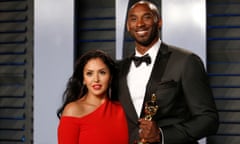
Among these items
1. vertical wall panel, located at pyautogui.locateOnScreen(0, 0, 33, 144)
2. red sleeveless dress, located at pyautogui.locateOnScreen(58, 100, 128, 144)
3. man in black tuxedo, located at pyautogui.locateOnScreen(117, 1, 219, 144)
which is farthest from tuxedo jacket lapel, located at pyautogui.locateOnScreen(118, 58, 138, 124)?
→ vertical wall panel, located at pyautogui.locateOnScreen(0, 0, 33, 144)

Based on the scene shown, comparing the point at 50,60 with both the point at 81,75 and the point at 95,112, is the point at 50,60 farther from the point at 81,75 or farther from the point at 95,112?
the point at 95,112

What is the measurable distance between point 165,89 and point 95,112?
375 mm

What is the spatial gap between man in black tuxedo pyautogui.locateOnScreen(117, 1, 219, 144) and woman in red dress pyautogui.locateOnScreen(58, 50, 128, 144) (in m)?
0.08

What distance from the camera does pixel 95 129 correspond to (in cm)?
199

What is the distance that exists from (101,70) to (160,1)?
0.84m

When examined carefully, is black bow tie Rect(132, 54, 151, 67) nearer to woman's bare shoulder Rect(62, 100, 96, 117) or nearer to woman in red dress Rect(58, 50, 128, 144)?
woman in red dress Rect(58, 50, 128, 144)

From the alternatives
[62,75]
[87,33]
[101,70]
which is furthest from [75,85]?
[87,33]

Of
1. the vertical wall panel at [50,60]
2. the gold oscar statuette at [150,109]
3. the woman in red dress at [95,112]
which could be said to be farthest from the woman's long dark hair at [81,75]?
Answer: the vertical wall panel at [50,60]

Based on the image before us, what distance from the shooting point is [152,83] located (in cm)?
190

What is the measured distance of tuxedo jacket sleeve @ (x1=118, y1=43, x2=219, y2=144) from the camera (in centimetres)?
183

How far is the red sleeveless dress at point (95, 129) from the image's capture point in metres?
1.97

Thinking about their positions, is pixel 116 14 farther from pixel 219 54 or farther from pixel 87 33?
pixel 219 54

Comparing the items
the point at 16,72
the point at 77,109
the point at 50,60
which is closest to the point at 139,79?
the point at 77,109

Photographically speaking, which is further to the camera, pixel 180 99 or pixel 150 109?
pixel 180 99
